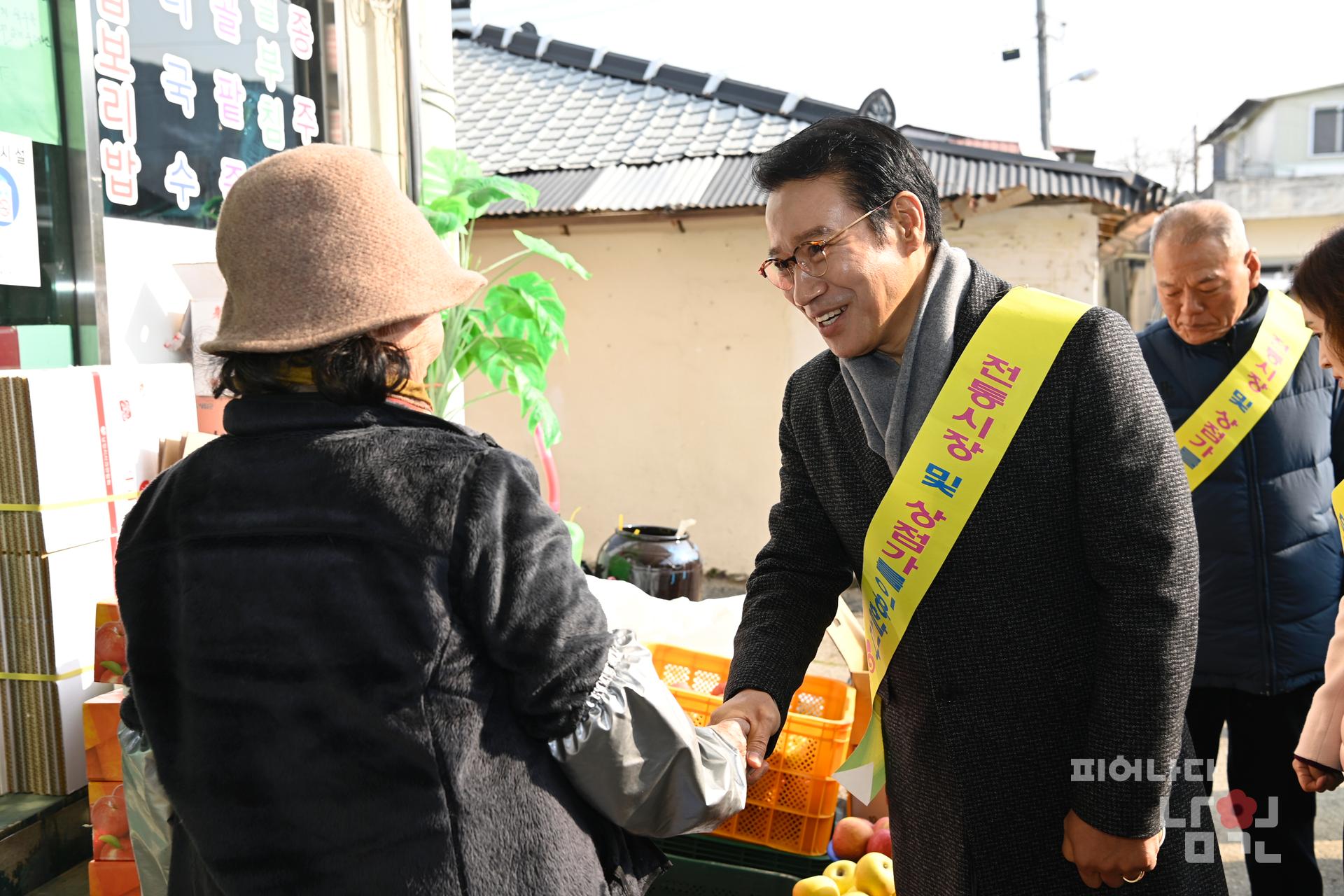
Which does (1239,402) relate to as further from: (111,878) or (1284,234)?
(1284,234)

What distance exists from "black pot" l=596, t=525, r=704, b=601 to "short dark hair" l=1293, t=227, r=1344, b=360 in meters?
3.52

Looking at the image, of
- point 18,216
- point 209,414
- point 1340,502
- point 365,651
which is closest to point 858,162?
point 365,651

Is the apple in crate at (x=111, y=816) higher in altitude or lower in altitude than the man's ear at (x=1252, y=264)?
lower

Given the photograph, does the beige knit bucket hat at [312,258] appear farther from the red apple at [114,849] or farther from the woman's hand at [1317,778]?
the woman's hand at [1317,778]

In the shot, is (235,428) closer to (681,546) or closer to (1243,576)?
(1243,576)

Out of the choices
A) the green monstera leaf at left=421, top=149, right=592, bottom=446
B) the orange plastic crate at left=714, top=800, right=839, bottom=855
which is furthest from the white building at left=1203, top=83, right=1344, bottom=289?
the orange plastic crate at left=714, top=800, right=839, bottom=855

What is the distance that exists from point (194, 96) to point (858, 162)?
3061 mm

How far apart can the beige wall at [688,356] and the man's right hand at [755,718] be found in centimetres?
583

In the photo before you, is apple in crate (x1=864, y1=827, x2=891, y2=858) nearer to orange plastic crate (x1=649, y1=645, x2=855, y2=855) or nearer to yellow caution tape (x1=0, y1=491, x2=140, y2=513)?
orange plastic crate (x1=649, y1=645, x2=855, y2=855)

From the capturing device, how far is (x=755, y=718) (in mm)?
1885

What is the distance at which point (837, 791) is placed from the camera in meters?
2.55

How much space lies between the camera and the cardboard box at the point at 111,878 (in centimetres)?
252

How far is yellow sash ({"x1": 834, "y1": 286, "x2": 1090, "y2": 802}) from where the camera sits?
167cm

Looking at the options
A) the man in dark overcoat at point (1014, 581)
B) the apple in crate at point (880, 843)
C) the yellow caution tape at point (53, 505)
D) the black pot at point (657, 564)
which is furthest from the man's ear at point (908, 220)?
the black pot at point (657, 564)
